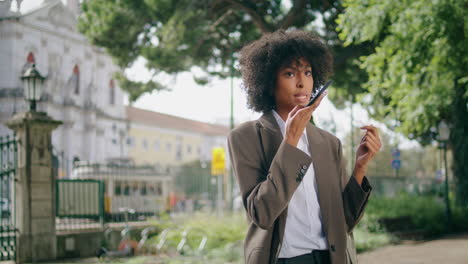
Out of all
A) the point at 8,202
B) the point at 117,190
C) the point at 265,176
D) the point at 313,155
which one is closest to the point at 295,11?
the point at 117,190

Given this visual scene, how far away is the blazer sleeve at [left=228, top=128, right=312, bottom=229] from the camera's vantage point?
6.63ft

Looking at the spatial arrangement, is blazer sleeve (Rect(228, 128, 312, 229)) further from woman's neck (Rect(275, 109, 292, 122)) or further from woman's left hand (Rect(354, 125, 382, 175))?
woman's left hand (Rect(354, 125, 382, 175))

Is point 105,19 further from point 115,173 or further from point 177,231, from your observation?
point 177,231

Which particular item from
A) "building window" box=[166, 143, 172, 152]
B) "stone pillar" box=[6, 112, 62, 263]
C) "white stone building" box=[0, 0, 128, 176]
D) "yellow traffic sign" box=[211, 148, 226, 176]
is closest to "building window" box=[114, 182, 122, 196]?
"white stone building" box=[0, 0, 128, 176]

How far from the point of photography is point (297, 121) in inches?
81.1

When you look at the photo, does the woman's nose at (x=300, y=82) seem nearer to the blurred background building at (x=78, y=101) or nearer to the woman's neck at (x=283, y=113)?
the woman's neck at (x=283, y=113)

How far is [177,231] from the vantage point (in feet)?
39.5

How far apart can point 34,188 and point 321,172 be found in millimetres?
10334

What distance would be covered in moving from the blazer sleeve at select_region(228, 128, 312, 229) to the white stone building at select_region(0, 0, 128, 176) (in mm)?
10463

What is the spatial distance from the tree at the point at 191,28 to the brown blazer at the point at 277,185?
473 inches

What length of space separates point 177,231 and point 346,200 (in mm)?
9977

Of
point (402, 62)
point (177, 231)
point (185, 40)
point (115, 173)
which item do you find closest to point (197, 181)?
point (115, 173)

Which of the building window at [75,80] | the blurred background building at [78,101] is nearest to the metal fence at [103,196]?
the blurred background building at [78,101]

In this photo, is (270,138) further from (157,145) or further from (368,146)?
(157,145)
